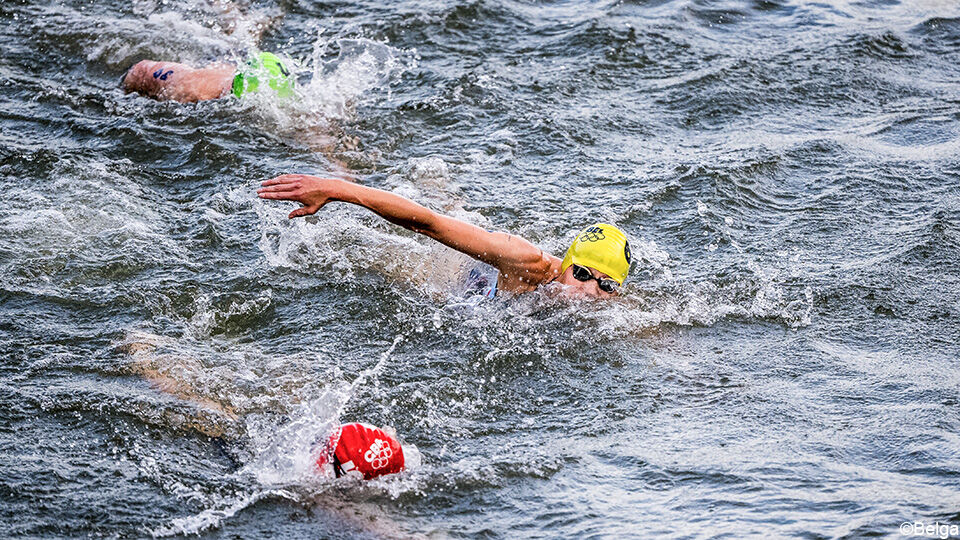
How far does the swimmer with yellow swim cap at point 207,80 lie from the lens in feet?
34.3

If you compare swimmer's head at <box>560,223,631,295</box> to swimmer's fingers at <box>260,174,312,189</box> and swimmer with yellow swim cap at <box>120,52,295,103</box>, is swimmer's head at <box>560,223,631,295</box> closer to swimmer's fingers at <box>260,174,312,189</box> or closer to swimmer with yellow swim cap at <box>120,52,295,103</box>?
swimmer's fingers at <box>260,174,312,189</box>

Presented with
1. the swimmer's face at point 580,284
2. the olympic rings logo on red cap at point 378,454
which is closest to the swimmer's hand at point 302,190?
A: the olympic rings logo on red cap at point 378,454

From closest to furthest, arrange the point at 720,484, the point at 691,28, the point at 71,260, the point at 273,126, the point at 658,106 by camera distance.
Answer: the point at 720,484, the point at 71,260, the point at 273,126, the point at 658,106, the point at 691,28

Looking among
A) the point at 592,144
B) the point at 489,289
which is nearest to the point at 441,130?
the point at 592,144

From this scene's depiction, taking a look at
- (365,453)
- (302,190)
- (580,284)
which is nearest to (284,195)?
(302,190)

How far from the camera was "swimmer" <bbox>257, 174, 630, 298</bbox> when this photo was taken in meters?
6.16

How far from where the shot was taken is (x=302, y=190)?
240 inches

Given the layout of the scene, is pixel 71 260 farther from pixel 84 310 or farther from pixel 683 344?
pixel 683 344

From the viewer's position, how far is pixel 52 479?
5.69 meters

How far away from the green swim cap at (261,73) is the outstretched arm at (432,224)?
4.00 meters

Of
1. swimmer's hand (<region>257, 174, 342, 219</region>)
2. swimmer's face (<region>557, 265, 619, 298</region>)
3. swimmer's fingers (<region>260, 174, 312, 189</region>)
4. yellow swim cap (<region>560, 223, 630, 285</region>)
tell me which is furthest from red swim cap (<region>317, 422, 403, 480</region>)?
yellow swim cap (<region>560, 223, 630, 285</region>)

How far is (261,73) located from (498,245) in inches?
173

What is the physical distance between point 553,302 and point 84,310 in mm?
3271

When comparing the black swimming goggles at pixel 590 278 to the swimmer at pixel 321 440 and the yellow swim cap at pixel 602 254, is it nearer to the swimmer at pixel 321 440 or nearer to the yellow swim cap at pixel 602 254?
the yellow swim cap at pixel 602 254
